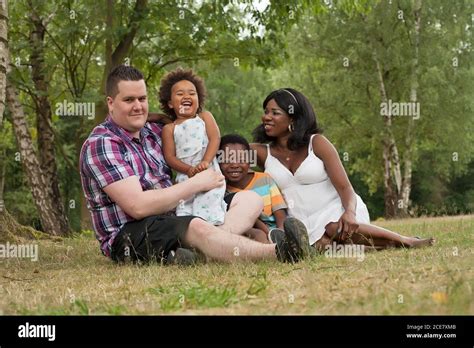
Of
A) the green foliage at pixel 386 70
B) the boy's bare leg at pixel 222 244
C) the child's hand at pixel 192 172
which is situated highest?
the green foliage at pixel 386 70

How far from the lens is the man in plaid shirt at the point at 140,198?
17.7ft

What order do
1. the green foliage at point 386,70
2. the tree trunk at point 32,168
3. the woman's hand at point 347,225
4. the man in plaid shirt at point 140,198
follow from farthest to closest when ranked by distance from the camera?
the green foliage at point 386,70, the tree trunk at point 32,168, the woman's hand at point 347,225, the man in plaid shirt at point 140,198

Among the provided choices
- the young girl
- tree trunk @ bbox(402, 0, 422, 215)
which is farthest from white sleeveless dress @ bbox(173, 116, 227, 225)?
A: tree trunk @ bbox(402, 0, 422, 215)

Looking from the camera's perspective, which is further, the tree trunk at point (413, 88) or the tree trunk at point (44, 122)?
the tree trunk at point (413, 88)

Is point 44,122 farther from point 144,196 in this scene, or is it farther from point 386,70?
point 386,70

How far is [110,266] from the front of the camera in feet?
19.4

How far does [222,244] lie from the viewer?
5.34 meters

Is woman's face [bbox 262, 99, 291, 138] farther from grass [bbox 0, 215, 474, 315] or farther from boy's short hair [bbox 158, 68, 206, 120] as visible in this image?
grass [bbox 0, 215, 474, 315]

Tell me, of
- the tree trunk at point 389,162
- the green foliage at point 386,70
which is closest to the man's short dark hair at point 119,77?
the green foliage at point 386,70

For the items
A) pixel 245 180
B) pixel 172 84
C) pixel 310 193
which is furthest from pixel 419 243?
pixel 172 84

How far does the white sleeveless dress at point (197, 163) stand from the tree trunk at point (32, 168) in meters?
6.43

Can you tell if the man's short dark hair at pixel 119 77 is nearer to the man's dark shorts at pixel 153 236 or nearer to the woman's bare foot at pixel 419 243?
the man's dark shorts at pixel 153 236

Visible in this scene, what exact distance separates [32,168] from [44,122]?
1.84 m
